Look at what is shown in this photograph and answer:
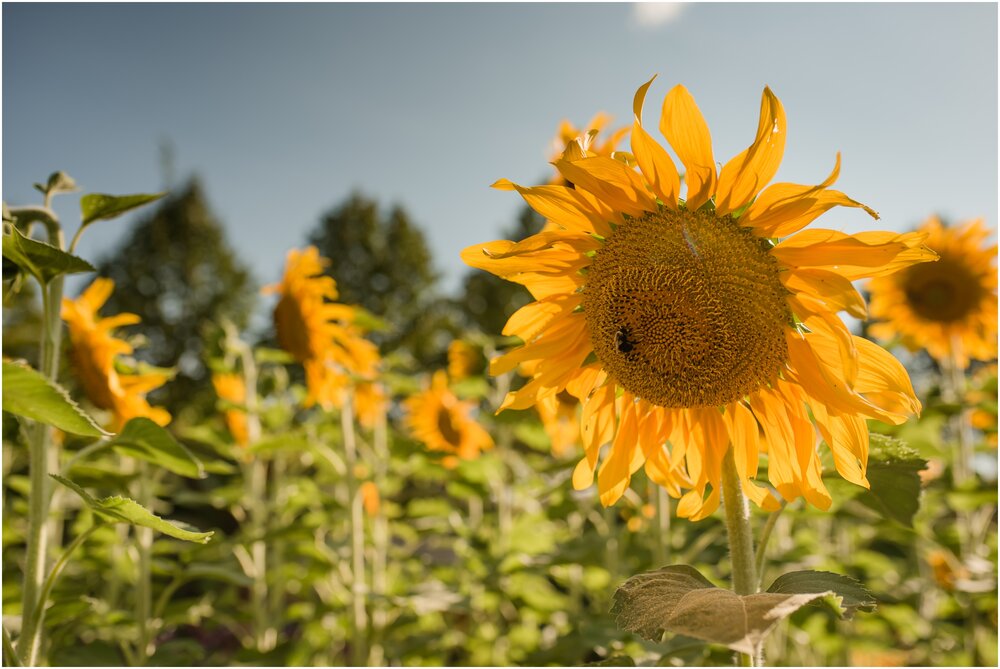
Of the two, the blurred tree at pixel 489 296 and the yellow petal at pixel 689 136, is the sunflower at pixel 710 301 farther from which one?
the blurred tree at pixel 489 296

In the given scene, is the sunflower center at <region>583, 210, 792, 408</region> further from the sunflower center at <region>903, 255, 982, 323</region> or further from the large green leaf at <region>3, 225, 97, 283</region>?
the sunflower center at <region>903, 255, 982, 323</region>

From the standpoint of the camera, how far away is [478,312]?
2450 cm

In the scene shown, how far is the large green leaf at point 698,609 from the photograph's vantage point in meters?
0.72

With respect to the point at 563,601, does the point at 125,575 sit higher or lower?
higher

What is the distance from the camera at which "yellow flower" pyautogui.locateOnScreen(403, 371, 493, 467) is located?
4.22 m

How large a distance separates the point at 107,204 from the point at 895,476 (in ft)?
5.52

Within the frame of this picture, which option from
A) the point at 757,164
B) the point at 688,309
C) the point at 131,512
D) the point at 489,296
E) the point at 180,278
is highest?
the point at 180,278

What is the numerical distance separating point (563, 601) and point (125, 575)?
2203 mm

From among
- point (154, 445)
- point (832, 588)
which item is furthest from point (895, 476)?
point (154, 445)

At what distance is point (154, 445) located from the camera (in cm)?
143

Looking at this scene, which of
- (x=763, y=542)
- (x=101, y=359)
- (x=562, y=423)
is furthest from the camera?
(x=562, y=423)

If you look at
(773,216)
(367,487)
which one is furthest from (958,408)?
(367,487)

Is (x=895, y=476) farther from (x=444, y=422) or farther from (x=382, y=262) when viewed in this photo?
(x=382, y=262)

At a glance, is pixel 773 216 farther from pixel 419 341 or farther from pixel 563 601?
pixel 419 341
